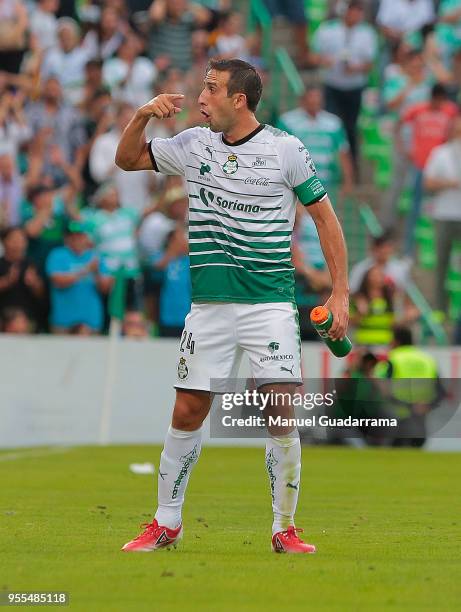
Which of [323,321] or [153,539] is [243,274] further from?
[153,539]

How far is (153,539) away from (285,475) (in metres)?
0.76

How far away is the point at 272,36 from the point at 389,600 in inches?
792

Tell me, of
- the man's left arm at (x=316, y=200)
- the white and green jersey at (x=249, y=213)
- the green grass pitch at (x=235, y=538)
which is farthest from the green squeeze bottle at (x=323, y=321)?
the green grass pitch at (x=235, y=538)

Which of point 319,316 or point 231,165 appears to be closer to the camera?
point 319,316

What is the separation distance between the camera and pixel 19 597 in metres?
6.80

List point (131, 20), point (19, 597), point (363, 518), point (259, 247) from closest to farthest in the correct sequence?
point (19, 597) < point (259, 247) < point (363, 518) < point (131, 20)

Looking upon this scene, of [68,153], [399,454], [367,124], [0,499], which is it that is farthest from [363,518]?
[367,124]

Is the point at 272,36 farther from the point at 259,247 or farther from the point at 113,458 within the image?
the point at 259,247

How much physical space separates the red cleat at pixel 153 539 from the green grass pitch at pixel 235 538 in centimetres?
9

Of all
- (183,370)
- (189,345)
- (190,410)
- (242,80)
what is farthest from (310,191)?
(190,410)

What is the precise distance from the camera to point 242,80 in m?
8.56

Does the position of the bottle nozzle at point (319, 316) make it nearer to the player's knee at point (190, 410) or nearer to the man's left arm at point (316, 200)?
the man's left arm at point (316, 200)

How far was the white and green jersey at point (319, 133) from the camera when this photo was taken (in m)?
22.4

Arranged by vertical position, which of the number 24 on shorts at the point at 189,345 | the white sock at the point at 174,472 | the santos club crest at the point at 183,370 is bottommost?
the white sock at the point at 174,472
